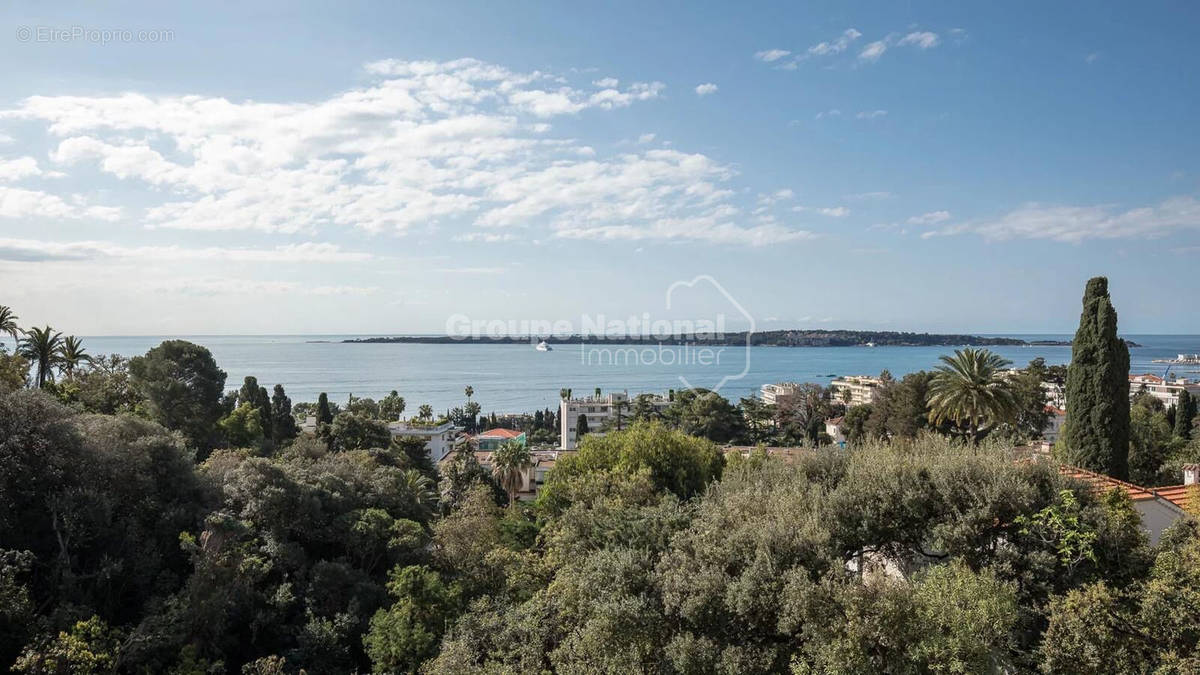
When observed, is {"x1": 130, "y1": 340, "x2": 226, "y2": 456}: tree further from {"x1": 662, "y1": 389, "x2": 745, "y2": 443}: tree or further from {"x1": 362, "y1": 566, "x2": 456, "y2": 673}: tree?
{"x1": 662, "y1": 389, "x2": 745, "y2": 443}: tree

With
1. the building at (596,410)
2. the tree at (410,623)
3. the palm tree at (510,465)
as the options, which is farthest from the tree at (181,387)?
the building at (596,410)

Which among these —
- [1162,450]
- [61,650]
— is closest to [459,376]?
[1162,450]

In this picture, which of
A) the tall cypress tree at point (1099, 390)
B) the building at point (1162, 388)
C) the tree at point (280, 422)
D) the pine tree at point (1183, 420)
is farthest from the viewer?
the building at point (1162, 388)

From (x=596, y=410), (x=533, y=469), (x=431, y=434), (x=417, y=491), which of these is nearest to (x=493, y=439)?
(x=431, y=434)

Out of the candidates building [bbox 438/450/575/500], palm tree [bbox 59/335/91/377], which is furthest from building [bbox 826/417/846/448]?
palm tree [bbox 59/335/91/377]

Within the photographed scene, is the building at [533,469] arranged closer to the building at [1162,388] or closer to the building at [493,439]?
the building at [493,439]

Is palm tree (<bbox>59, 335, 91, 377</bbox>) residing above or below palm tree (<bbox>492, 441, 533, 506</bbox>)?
above
